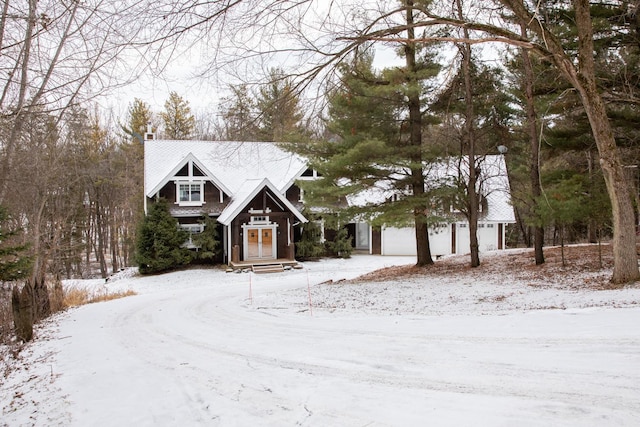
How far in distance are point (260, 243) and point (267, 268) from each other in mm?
2158

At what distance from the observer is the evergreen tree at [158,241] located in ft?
77.0

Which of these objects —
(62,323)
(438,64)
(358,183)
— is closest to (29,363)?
(62,323)

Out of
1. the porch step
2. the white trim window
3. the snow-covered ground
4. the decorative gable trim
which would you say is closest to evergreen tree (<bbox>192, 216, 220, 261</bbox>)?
the white trim window

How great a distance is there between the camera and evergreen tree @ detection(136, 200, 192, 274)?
2348 cm

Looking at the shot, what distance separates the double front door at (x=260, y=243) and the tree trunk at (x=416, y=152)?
991 cm

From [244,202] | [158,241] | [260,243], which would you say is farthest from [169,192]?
[260,243]

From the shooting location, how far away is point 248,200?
23938 mm

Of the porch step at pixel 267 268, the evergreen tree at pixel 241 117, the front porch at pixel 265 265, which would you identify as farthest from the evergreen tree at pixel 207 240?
the evergreen tree at pixel 241 117

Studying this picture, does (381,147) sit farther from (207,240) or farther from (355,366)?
(207,240)

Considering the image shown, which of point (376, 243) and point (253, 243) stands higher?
point (253, 243)

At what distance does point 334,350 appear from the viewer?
6.71 m

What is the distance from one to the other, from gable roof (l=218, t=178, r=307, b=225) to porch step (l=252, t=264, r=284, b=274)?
2.73 meters

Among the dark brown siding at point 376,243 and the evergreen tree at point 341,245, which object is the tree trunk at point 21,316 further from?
the dark brown siding at point 376,243

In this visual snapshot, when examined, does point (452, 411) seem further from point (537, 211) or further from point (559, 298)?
point (537, 211)
